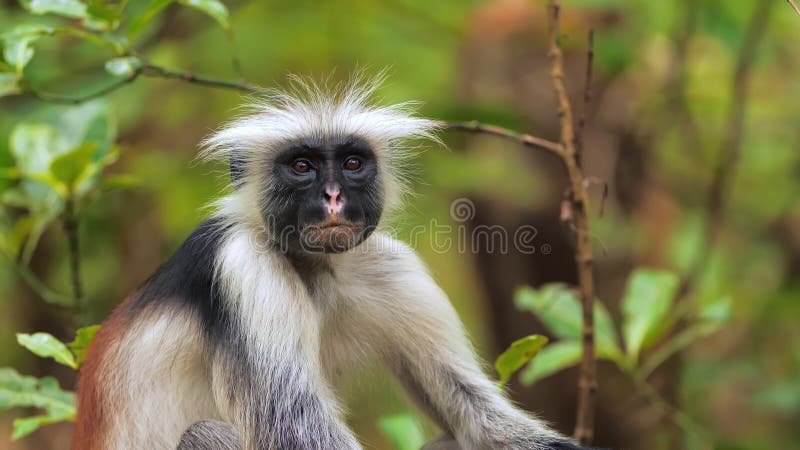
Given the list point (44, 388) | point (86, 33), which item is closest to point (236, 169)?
point (86, 33)

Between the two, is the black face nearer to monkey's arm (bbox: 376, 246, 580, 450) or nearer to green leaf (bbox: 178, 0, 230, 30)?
monkey's arm (bbox: 376, 246, 580, 450)

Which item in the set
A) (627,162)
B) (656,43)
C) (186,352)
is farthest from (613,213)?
(186,352)

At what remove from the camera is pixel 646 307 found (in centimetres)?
539

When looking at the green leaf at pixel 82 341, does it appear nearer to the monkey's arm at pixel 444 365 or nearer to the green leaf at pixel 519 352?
the monkey's arm at pixel 444 365

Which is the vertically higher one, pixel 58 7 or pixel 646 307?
pixel 58 7

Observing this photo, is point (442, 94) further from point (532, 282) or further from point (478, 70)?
point (532, 282)

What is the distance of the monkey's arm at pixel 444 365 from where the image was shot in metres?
4.93

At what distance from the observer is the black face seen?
443cm

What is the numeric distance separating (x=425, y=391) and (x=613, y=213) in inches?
186

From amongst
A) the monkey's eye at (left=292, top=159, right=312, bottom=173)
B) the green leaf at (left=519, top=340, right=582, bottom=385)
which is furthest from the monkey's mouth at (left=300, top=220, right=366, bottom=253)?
the green leaf at (left=519, top=340, right=582, bottom=385)

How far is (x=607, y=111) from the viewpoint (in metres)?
9.34

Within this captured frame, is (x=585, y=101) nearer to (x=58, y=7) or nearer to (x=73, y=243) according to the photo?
(x=58, y=7)

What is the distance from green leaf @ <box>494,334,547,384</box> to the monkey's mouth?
2.87 ft

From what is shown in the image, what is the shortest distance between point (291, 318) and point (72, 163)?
1.53 metres
